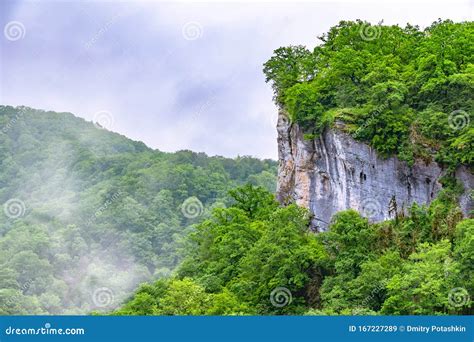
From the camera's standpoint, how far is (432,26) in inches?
1944

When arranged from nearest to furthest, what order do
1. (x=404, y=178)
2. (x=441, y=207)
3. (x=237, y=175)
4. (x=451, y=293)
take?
1. (x=451, y=293)
2. (x=441, y=207)
3. (x=404, y=178)
4. (x=237, y=175)

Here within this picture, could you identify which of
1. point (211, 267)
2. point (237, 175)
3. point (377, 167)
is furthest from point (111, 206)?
point (377, 167)

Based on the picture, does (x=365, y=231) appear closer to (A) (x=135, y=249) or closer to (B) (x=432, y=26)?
(B) (x=432, y=26)

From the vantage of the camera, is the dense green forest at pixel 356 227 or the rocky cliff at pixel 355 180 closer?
the dense green forest at pixel 356 227

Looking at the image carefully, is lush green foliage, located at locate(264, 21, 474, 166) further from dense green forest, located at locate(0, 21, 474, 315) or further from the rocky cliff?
the rocky cliff

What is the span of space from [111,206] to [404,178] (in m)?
49.6

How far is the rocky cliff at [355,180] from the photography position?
40844 millimetres

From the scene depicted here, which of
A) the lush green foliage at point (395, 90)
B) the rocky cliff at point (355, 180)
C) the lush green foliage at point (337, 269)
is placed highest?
the lush green foliage at point (395, 90)

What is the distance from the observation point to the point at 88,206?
8862cm

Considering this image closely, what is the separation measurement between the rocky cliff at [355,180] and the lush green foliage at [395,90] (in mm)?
552

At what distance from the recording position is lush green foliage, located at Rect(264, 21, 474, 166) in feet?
133

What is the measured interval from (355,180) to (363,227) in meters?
3.71

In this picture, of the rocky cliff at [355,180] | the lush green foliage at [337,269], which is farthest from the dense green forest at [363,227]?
the rocky cliff at [355,180]

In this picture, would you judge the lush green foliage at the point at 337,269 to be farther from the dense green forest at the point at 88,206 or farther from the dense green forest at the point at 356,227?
the dense green forest at the point at 88,206
